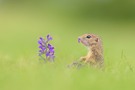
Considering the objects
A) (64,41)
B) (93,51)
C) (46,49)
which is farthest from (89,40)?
(64,41)

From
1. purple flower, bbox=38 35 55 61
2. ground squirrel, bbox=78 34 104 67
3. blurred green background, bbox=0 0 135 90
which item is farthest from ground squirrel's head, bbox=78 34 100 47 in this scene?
A: purple flower, bbox=38 35 55 61

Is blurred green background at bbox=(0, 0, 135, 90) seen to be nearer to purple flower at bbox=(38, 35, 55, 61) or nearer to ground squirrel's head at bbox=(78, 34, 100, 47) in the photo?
purple flower at bbox=(38, 35, 55, 61)

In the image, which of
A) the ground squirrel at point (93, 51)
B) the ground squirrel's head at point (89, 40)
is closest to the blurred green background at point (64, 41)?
the ground squirrel at point (93, 51)

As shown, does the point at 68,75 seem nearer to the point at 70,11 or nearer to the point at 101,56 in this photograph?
the point at 101,56

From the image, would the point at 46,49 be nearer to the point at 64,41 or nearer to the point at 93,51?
the point at 93,51

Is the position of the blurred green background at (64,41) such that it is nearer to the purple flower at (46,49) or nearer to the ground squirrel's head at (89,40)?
the purple flower at (46,49)

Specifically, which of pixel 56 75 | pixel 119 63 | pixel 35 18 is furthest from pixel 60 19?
pixel 56 75
